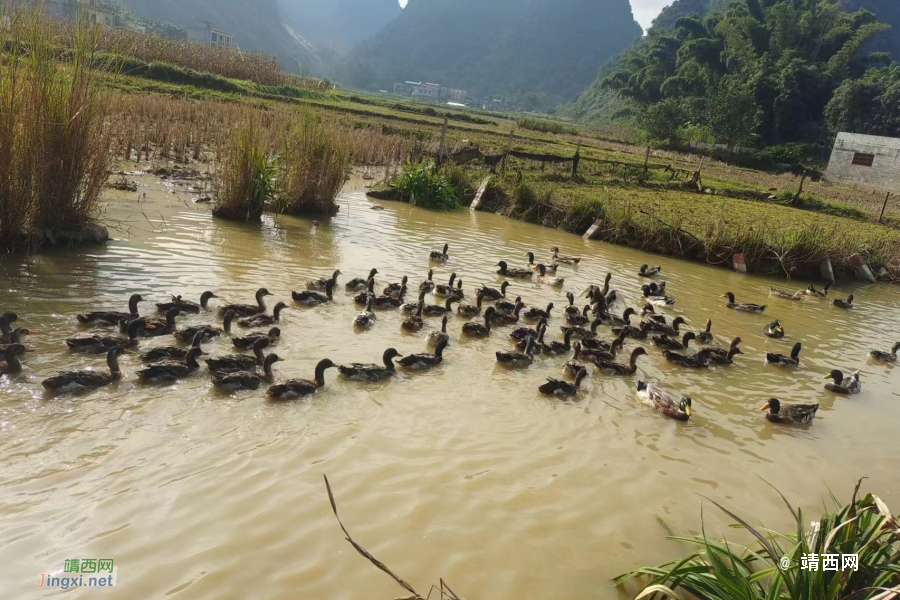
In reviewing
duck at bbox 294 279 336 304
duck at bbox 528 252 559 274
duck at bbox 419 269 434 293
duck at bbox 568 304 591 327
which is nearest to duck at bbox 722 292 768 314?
duck at bbox 528 252 559 274

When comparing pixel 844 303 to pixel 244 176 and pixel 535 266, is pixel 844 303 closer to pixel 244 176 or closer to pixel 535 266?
pixel 535 266

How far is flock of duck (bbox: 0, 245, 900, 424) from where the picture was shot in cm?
693

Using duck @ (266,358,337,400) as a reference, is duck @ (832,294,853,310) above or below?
above

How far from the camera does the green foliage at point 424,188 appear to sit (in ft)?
72.0

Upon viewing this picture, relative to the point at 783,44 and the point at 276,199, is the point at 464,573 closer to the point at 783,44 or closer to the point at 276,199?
the point at 276,199

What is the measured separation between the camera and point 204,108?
2525 cm

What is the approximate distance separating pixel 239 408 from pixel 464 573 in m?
3.16

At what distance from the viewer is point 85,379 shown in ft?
20.7

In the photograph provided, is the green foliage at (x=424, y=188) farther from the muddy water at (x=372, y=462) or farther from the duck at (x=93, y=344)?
the duck at (x=93, y=344)

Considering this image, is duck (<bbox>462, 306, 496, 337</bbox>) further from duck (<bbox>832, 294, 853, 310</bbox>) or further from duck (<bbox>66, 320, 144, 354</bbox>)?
duck (<bbox>832, 294, 853, 310</bbox>)

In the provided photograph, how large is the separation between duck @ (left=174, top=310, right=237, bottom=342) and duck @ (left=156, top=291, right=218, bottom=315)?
53cm

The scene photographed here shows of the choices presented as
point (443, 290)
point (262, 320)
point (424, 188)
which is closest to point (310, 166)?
point (424, 188)

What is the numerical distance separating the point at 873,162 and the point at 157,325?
171 feet

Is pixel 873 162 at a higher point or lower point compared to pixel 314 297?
higher
